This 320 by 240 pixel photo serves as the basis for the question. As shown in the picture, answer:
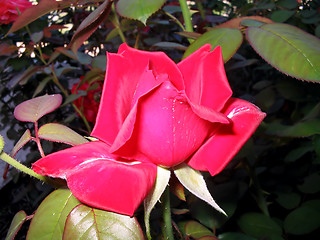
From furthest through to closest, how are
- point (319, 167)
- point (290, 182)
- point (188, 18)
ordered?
point (319, 167) → point (290, 182) → point (188, 18)

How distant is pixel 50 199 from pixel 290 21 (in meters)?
0.93

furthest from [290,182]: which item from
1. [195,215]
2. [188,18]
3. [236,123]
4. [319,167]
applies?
[236,123]

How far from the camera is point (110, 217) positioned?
0.76 feet

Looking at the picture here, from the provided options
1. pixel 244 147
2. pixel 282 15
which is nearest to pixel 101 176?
pixel 244 147

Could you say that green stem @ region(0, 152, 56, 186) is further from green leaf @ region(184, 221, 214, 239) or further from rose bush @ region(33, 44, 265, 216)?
green leaf @ region(184, 221, 214, 239)

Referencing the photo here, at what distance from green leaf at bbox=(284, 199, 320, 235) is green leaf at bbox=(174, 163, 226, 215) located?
484 millimetres

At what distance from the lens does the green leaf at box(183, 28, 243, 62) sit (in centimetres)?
32

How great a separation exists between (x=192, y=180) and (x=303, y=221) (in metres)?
0.50

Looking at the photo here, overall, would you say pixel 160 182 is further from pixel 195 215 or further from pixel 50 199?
pixel 195 215

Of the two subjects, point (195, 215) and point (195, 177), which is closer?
point (195, 177)

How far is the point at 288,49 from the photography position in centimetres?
28

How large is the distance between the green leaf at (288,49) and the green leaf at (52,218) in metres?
0.21

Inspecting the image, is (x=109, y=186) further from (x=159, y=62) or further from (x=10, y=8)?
(x=10, y=8)

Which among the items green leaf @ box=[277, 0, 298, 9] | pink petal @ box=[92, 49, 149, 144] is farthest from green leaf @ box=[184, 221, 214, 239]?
green leaf @ box=[277, 0, 298, 9]
